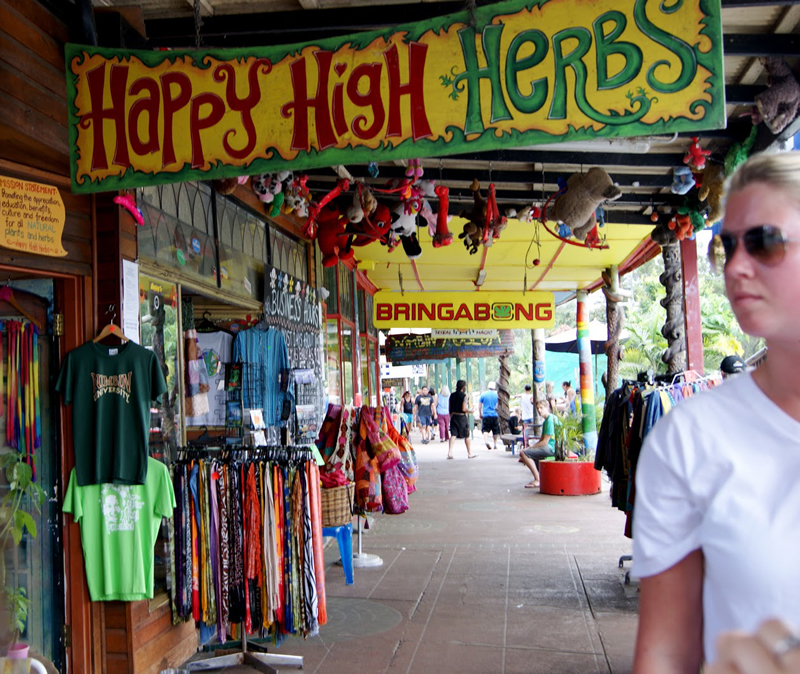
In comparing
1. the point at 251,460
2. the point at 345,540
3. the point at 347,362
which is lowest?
the point at 345,540

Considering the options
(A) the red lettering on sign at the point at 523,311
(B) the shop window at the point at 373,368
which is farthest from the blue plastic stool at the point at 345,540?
(B) the shop window at the point at 373,368

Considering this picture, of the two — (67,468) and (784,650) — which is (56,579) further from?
(784,650)

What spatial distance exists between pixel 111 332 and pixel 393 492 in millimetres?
2989

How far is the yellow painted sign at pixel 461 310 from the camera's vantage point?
11.7 metres

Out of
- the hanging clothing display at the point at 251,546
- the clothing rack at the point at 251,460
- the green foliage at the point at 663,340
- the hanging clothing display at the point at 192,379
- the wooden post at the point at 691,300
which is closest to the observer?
the hanging clothing display at the point at 251,546

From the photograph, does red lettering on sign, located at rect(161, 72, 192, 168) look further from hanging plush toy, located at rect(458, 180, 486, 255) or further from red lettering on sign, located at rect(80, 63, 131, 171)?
hanging plush toy, located at rect(458, 180, 486, 255)

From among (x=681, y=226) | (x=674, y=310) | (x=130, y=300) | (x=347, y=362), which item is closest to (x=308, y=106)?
(x=130, y=300)

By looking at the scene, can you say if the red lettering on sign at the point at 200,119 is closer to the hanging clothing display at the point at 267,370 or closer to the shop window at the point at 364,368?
the hanging clothing display at the point at 267,370

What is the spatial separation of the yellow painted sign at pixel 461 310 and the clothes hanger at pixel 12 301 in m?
7.76

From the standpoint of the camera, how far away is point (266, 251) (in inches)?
281

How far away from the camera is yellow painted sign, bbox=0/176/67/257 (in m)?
3.52

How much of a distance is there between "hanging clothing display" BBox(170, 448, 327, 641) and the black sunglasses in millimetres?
3279

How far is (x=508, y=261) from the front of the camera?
1109 centimetres

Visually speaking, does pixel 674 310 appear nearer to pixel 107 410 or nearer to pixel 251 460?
pixel 251 460
